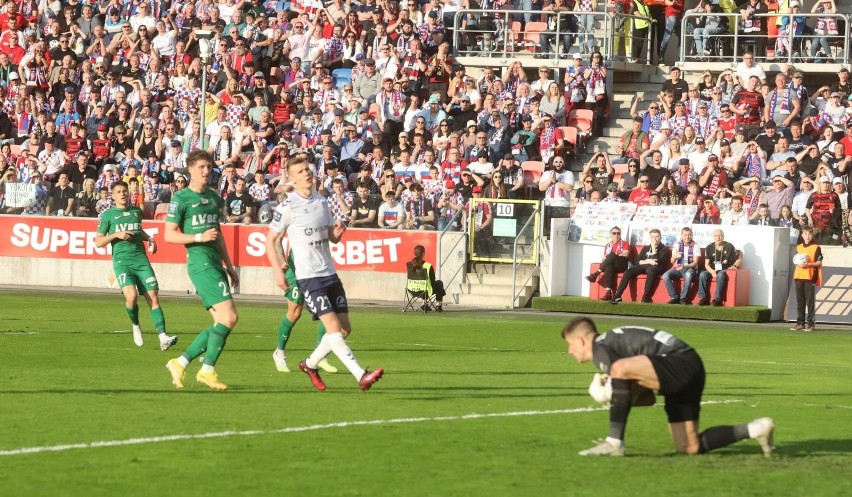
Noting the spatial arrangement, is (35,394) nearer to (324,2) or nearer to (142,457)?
(142,457)

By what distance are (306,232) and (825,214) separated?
16.1 metres

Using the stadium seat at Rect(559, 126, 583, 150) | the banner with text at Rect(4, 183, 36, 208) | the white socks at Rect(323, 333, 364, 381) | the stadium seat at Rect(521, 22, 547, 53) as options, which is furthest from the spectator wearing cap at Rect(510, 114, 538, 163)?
the white socks at Rect(323, 333, 364, 381)

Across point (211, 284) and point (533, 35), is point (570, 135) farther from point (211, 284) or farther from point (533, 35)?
point (211, 284)

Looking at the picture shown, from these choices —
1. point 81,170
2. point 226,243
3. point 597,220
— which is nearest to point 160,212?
point 226,243

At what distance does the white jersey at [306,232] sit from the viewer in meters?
13.2

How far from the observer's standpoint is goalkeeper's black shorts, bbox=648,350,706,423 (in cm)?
948

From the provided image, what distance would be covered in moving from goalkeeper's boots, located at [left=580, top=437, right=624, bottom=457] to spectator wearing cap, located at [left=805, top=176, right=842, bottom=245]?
1811 cm

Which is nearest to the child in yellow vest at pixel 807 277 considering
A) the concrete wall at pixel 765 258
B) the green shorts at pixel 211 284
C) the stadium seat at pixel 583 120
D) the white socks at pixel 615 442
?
the concrete wall at pixel 765 258

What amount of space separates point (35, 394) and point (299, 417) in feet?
9.19

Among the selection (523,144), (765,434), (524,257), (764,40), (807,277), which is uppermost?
(764,40)

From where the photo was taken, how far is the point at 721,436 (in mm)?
9875

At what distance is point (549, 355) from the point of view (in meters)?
18.8

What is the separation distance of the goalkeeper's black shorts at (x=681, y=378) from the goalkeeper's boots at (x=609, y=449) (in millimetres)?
440

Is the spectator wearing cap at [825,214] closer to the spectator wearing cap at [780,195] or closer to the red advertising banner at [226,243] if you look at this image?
the spectator wearing cap at [780,195]
